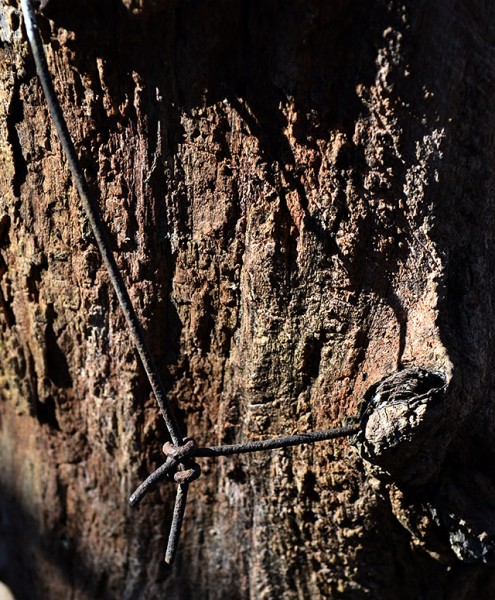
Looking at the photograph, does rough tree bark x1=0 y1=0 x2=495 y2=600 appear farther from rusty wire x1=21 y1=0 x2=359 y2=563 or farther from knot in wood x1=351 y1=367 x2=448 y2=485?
rusty wire x1=21 y1=0 x2=359 y2=563

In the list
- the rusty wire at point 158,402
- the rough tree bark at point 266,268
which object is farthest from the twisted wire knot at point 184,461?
the rough tree bark at point 266,268

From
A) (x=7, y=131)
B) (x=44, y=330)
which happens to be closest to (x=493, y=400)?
(x=44, y=330)

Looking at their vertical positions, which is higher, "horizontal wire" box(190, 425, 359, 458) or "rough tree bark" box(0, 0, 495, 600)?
"rough tree bark" box(0, 0, 495, 600)

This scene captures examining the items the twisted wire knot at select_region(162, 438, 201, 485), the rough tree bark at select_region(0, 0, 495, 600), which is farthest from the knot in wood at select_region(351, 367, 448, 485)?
the twisted wire knot at select_region(162, 438, 201, 485)

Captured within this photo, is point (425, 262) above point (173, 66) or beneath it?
beneath

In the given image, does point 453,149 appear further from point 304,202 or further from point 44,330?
point 44,330

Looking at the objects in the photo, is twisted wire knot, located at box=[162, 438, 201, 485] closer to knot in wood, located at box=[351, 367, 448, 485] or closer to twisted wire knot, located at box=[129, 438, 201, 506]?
twisted wire knot, located at box=[129, 438, 201, 506]

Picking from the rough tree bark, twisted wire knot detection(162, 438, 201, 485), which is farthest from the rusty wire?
the rough tree bark

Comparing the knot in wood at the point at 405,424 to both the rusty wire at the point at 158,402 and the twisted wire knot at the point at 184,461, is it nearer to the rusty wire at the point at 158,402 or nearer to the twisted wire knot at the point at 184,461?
the rusty wire at the point at 158,402
